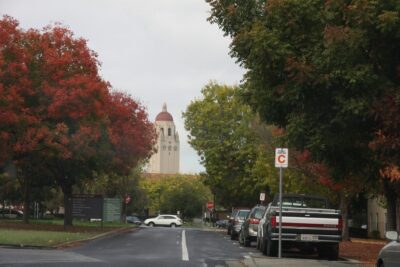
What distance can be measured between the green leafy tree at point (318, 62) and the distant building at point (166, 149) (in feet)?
541

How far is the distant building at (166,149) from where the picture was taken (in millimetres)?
181887

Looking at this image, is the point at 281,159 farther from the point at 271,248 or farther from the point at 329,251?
the point at 329,251

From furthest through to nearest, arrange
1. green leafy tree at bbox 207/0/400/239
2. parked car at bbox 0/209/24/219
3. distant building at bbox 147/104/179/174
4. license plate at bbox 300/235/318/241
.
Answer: distant building at bbox 147/104/179/174 → parked car at bbox 0/209/24/219 → license plate at bbox 300/235/318/241 → green leafy tree at bbox 207/0/400/239

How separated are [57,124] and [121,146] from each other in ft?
27.4

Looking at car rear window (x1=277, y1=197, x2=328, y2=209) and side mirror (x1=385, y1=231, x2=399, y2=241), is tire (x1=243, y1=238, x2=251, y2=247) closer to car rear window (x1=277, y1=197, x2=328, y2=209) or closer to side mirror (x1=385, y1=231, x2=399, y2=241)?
car rear window (x1=277, y1=197, x2=328, y2=209)

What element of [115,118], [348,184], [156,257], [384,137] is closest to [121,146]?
[115,118]

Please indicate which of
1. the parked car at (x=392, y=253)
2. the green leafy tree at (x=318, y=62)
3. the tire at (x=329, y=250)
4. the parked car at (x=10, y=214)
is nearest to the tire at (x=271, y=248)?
the tire at (x=329, y=250)

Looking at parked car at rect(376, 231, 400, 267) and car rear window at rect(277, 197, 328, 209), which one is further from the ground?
car rear window at rect(277, 197, 328, 209)

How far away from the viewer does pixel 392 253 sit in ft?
36.0

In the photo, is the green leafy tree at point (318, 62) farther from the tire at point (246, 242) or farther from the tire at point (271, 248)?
the tire at point (246, 242)

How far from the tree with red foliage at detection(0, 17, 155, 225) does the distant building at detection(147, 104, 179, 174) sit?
143 meters

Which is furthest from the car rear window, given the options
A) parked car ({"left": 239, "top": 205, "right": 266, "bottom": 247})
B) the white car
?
the white car

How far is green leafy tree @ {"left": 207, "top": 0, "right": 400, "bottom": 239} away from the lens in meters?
11.8

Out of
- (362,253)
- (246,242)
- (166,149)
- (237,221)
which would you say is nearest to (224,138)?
(237,221)
